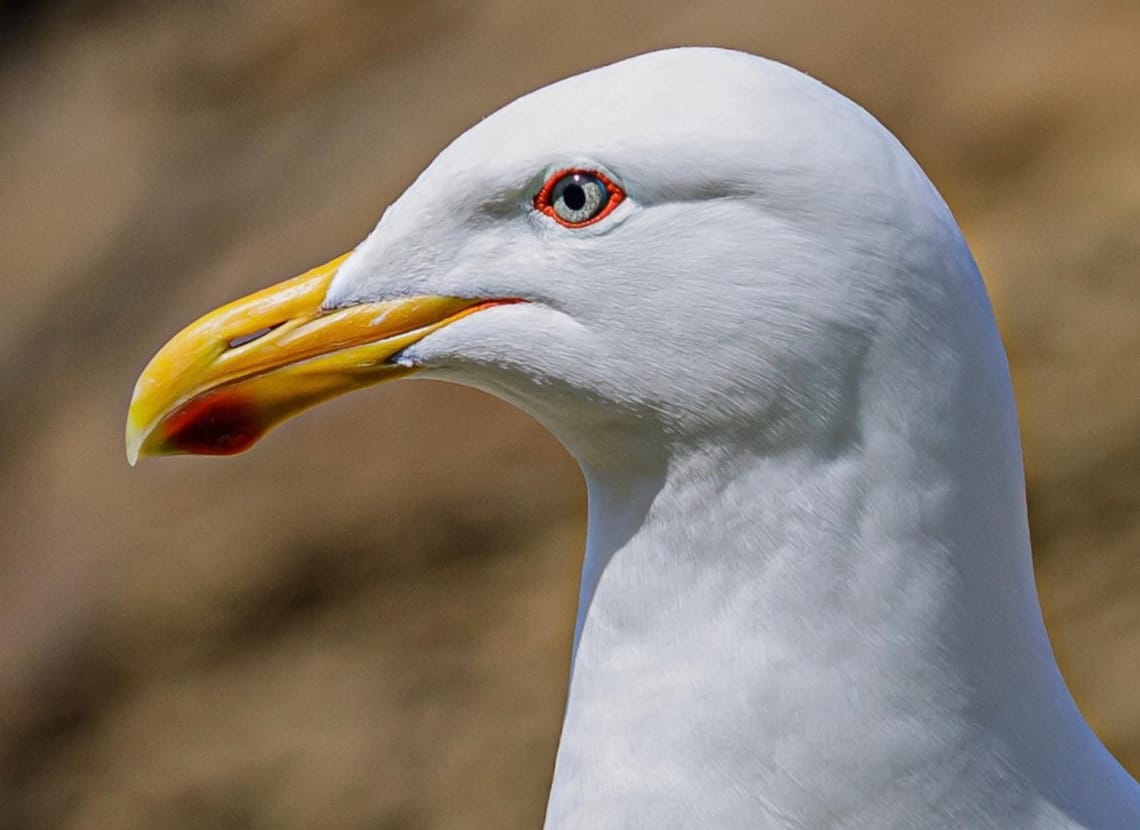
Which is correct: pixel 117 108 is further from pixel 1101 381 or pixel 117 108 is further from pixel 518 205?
pixel 518 205

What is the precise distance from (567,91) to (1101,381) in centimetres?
A: 250

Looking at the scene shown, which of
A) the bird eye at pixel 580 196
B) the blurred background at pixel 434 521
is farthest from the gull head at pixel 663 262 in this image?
the blurred background at pixel 434 521

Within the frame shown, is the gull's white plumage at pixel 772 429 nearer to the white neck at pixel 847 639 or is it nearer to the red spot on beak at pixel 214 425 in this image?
the white neck at pixel 847 639

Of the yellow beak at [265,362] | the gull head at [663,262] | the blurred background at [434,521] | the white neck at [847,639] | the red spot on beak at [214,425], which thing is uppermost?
the gull head at [663,262]

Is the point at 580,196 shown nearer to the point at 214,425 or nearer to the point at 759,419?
the point at 759,419

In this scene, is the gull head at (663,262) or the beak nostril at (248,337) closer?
the gull head at (663,262)

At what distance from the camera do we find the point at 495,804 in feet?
12.1

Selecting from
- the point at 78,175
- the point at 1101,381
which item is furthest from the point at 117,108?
the point at 1101,381

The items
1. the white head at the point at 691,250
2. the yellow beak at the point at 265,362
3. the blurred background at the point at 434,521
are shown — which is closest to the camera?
the white head at the point at 691,250

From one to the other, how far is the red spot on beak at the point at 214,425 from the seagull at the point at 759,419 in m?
0.14

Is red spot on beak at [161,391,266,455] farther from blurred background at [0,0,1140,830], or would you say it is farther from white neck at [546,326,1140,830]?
blurred background at [0,0,1140,830]

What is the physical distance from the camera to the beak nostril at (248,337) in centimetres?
156

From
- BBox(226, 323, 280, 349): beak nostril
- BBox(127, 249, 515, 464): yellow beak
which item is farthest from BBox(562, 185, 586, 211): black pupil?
BBox(226, 323, 280, 349): beak nostril

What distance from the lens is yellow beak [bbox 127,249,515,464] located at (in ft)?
4.94
